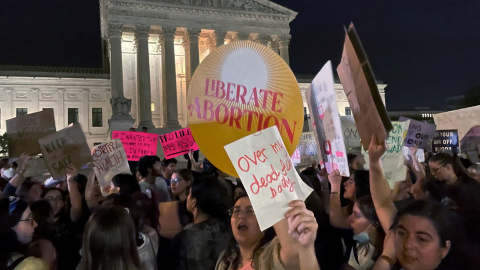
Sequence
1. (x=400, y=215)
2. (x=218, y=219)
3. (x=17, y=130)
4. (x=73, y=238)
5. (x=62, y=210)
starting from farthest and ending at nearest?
(x=17, y=130), (x=62, y=210), (x=73, y=238), (x=218, y=219), (x=400, y=215)

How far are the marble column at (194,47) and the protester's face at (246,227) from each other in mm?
33286

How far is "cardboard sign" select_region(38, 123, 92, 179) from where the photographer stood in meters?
5.39

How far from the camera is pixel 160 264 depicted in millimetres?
3502

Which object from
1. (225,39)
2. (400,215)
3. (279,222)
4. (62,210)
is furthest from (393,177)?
(225,39)

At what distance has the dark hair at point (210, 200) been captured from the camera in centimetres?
336

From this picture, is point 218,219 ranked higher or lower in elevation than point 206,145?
lower

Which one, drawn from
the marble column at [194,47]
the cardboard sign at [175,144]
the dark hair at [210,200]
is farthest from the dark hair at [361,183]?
the marble column at [194,47]

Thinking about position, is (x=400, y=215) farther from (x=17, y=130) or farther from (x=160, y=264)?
(x=17, y=130)

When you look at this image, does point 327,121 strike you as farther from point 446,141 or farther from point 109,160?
point 446,141

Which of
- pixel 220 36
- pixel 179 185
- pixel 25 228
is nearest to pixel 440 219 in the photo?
pixel 25 228

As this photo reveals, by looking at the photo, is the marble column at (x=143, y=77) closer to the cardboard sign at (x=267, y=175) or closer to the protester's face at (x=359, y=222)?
the protester's face at (x=359, y=222)

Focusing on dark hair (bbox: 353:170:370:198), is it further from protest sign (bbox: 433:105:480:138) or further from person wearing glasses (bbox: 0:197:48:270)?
protest sign (bbox: 433:105:480:138)

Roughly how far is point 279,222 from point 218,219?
58.0 inches

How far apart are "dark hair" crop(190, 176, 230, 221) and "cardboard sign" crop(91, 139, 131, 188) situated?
2632mm
